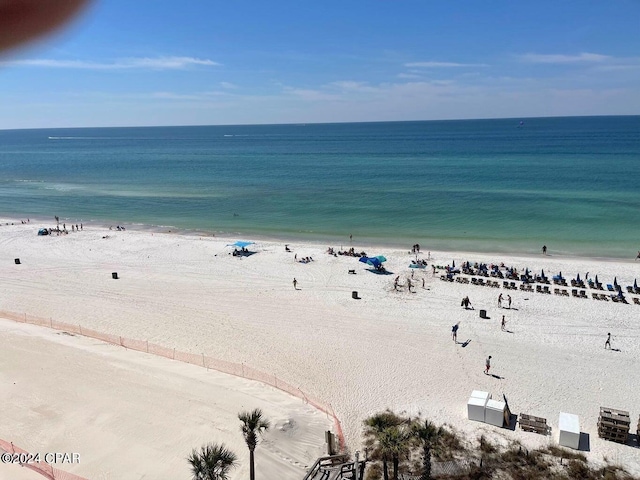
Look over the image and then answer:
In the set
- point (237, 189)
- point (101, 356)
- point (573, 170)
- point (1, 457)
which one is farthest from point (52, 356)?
point (573, 170)

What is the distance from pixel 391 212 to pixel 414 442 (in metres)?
→ 39.1

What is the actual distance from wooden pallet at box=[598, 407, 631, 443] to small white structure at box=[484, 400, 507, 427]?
284cm

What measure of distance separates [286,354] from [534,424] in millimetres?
9782

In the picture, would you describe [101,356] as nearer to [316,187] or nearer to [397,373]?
[397,373]

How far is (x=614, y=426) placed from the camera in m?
14.8

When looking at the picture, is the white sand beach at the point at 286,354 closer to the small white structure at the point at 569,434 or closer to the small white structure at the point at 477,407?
the small white structure at the point at 477,407

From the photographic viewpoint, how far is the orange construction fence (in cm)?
1689

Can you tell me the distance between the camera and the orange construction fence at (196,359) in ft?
55.4

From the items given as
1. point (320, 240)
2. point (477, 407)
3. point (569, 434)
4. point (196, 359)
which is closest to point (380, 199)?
point (320, 240)

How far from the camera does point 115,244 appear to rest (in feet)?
133

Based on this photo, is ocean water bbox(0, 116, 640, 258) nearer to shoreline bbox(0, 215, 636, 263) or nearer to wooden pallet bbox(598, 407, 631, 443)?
shoreline bbox(0, 215, 636, 263)

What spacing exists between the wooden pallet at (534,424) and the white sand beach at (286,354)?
26cm

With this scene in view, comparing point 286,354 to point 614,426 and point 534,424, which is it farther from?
point 614,426

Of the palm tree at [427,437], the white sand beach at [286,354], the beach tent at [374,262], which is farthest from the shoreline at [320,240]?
the palm tree at [427,437]
